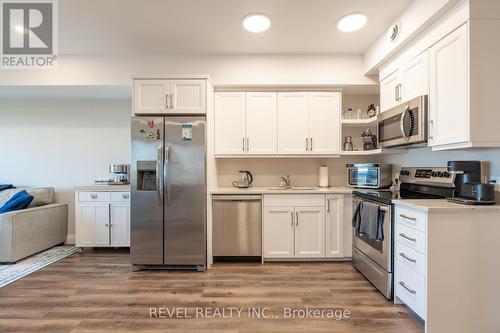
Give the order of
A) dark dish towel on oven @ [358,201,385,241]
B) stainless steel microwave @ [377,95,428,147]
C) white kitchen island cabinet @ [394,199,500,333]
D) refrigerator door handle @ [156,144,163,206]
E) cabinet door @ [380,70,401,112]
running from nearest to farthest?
white kitchen island cabinet @ [394,199,500,333] < stainless steel microwave @ [377,95,428,147] < dark dish towel on oven @ [358,201,385,241] < cabinet door @ [380,70,401,112] < refrigerator door handle @ [156,144,163,206]

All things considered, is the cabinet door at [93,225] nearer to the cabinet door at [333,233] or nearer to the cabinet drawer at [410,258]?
the cabinet door at [333,233]

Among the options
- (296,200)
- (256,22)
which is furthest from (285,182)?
(256,22)

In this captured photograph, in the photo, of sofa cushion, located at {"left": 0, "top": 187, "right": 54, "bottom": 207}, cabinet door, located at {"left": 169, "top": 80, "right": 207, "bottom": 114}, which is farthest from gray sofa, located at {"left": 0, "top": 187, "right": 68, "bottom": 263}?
cabinet door, located at {"left": 169, "top": 80, "right": 207, "bottom": 114}

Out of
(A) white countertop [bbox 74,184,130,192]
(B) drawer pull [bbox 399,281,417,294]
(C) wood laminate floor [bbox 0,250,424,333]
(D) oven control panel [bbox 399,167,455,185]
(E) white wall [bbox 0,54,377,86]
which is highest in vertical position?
(E) white wall [bbox 0,54,377,86]

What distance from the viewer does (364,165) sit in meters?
3.33

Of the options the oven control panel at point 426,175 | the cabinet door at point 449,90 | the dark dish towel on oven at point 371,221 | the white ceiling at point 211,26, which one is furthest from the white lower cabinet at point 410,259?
the white ceiling at point 211,26

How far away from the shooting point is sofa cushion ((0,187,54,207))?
3.76m

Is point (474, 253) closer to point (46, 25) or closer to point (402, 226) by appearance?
point (402, 226)

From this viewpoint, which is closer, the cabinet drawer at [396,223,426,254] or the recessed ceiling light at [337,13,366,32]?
the cabinet drawer at [396,223,426,254]

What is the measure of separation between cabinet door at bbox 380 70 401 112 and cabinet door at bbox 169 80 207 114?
2076mm

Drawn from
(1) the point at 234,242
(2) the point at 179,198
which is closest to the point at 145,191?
(2) the point at 179,198

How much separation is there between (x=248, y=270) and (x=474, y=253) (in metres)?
2.08

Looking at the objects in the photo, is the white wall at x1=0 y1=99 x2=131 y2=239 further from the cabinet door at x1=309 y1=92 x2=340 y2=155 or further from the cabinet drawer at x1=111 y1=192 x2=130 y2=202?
the cabinet door at x1=309 y1=92 x2=340 y2=155

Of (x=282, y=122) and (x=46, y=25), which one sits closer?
(x=46, y=25)
